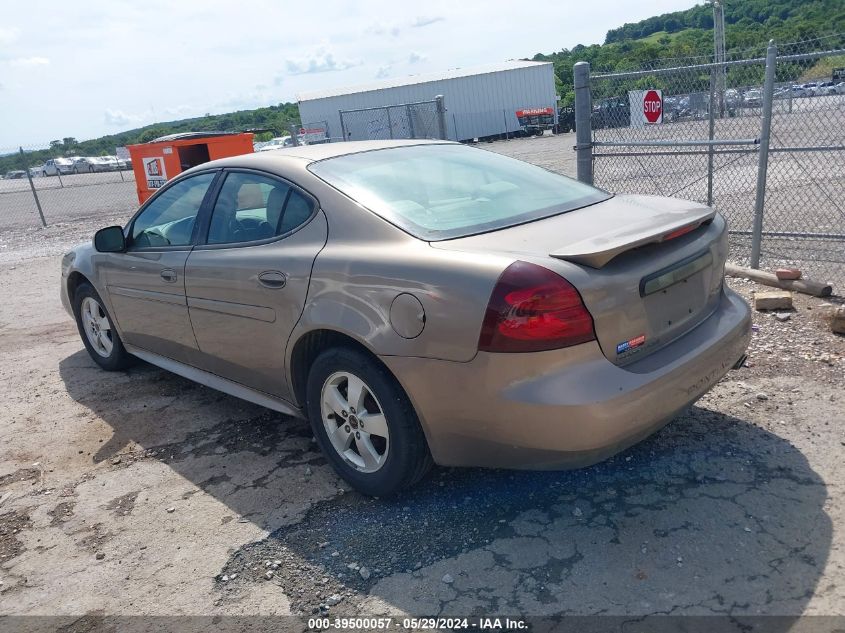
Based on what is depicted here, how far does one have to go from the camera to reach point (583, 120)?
6930 millimetres

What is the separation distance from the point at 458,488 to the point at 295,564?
84 centimetres

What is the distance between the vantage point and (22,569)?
3209mm

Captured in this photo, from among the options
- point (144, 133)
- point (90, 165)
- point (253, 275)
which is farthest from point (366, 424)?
point (144, 133)

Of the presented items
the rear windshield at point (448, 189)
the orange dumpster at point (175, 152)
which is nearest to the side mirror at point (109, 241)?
the rear windshield at point (448, 189)

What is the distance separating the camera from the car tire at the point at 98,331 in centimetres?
535

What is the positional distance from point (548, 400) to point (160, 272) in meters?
2.73

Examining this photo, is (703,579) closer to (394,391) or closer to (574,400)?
(574,400)

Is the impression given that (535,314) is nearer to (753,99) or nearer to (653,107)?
(653,107)

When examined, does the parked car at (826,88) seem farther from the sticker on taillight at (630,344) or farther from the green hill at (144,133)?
the green hill at (144,133)

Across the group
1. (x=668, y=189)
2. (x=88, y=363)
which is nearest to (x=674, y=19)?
(x=668, y=189)

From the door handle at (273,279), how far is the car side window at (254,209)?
231 mm

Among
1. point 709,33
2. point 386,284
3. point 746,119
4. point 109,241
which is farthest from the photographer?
point 709,33

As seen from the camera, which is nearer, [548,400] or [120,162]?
[548,400]

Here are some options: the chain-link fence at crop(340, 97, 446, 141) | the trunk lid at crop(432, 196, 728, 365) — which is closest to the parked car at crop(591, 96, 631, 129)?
the chain-link fence at crop(340, 97, 446, 141)
